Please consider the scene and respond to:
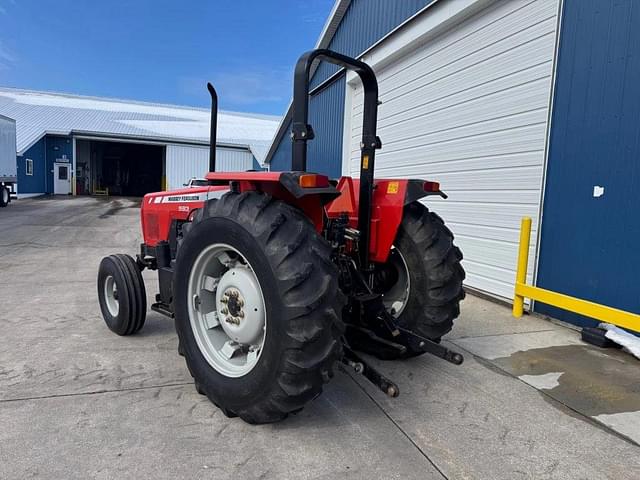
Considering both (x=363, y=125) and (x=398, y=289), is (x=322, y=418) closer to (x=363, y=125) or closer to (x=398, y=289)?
(x=398, y=289)

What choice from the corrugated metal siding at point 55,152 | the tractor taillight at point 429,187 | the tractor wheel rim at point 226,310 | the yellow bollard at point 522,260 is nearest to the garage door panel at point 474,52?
the yellow bollard at point 522,260

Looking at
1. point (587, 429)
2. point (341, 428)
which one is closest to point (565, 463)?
point (587, 429)

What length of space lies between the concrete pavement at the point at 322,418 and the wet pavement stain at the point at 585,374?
0.02m

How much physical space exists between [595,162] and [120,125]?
30.9 meters

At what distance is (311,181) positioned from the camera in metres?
2.33

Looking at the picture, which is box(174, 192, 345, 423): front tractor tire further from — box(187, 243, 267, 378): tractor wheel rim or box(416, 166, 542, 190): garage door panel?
box(416, 166, 542, 190): garage door panel

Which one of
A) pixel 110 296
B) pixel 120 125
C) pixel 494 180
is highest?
pixel 120 125

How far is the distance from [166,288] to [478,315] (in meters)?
3.40

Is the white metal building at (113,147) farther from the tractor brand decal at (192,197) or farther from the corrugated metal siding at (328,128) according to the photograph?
the tractor brand decal at (192,197)

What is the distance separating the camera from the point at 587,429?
2658 mm

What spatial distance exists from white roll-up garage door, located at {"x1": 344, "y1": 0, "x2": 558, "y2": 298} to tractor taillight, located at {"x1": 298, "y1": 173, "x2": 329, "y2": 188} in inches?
143

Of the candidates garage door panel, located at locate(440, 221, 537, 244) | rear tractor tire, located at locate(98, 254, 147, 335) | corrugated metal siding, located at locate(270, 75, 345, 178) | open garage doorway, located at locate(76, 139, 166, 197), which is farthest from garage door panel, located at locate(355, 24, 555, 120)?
open garage doorway, located at locate(76, 139, 166, 197)

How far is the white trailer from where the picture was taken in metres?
18.5

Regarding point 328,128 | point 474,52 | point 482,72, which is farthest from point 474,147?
point 328,128
